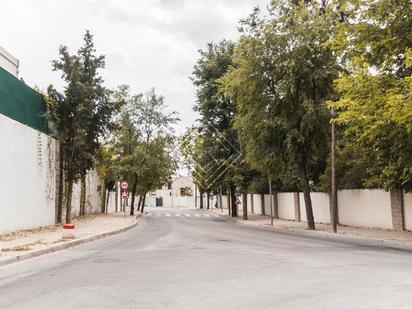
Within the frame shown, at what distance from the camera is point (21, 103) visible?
21.7 metres

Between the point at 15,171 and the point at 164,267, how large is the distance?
1234 centimetres

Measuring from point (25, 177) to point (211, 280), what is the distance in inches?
608

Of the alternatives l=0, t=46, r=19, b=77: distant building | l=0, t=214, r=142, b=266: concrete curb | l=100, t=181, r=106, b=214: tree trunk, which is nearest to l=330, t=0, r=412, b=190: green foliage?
l=0, t=214, r=142, b=266: concrete curb

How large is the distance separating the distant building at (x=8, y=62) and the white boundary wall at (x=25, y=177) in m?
5.59

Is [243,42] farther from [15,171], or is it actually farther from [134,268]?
[134,268]

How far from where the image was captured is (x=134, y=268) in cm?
1032

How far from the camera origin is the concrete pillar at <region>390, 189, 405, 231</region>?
21391 millimetres

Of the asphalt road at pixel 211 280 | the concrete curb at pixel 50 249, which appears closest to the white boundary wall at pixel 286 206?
the concrete curb at pixel 50 249

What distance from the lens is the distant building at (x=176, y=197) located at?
107738 mm

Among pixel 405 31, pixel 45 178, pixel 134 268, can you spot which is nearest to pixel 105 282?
pixel 134 268

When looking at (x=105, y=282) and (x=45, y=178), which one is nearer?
(x=105, y=282)

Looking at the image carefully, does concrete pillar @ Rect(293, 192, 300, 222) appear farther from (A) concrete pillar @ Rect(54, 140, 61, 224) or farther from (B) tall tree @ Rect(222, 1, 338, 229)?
(A) concrete pillar @ Rect(54, 140, 61, 224)

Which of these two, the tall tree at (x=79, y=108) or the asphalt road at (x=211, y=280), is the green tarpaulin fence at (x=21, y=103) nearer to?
the tall tree at (x=79, y=108)

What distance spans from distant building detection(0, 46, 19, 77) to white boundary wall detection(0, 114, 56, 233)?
5588 millimetres
